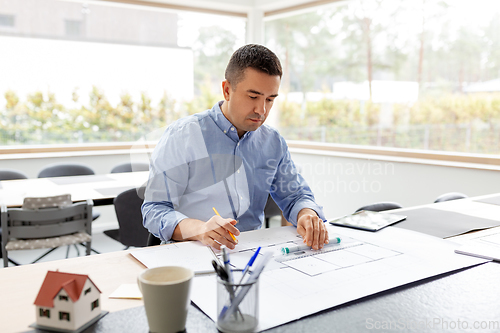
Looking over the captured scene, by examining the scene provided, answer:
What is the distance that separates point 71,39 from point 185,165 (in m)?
3.89

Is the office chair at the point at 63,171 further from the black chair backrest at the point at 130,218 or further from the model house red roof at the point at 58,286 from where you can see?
the model house red roof at the point at 58,286

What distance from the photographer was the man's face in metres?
1.48

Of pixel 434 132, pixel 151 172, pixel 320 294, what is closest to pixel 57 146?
pixel 151 172

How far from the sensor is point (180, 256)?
1.16 m

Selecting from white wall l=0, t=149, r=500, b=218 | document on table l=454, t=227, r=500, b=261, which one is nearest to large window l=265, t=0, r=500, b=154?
white wall l=0, t=149, r=500, b=218

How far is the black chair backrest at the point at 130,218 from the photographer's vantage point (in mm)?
2545

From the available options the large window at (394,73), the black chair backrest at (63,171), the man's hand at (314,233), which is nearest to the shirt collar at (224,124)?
the man's hand at (314,233)

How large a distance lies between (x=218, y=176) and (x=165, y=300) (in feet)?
3.03

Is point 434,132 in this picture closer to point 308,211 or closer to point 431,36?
point 431,36

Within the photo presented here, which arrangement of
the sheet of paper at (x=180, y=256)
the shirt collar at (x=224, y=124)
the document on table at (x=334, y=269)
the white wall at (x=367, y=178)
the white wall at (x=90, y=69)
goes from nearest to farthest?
the document on table at (x=334, y=269), the sheet of paper at (x=180, y=256), the shirt collar at (x=224, y=124), the white wall at (x=367, y=178), the white wall at (x=90, y=69)

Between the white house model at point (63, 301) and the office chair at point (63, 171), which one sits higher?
the white house model at point (63, 301)

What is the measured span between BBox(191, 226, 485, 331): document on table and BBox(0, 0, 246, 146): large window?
404 cm

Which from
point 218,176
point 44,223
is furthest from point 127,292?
point 44,223

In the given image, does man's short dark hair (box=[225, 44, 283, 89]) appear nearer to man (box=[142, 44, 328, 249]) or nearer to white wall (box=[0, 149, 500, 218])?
man (box=[142, 44, 328, 249])
